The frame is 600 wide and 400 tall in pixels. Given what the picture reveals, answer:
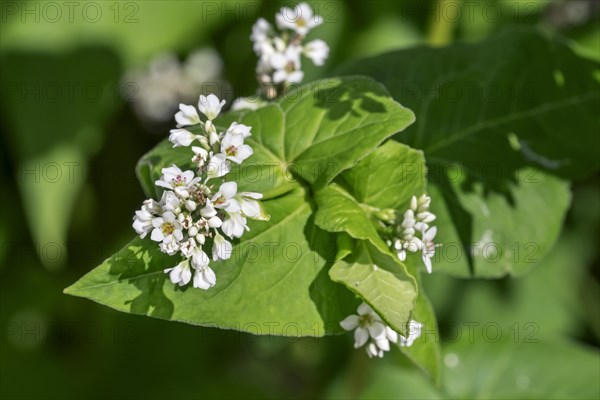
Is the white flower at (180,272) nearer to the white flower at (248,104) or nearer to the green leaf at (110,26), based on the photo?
the white flower at (248,104)

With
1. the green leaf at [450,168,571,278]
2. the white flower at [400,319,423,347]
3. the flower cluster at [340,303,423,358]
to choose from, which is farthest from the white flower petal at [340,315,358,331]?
the green leaf at [450,168,571,278]

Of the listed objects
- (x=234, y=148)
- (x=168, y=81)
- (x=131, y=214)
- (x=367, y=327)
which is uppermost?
(x=234, y=148)

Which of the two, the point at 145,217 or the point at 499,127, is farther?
the point at 499,127

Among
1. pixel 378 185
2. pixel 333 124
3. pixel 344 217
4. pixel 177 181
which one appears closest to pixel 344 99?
pixel 333 124

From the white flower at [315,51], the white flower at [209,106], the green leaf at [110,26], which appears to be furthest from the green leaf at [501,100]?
the green leaf at [110,26]

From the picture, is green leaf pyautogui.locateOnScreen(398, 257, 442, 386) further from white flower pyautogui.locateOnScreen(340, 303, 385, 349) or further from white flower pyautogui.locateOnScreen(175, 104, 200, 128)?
white flower pyautogui.locateOnScreen(175, 104, 200, 128)

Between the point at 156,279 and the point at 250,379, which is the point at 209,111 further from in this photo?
the point at 250,379

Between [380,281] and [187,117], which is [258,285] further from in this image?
[187,117]
